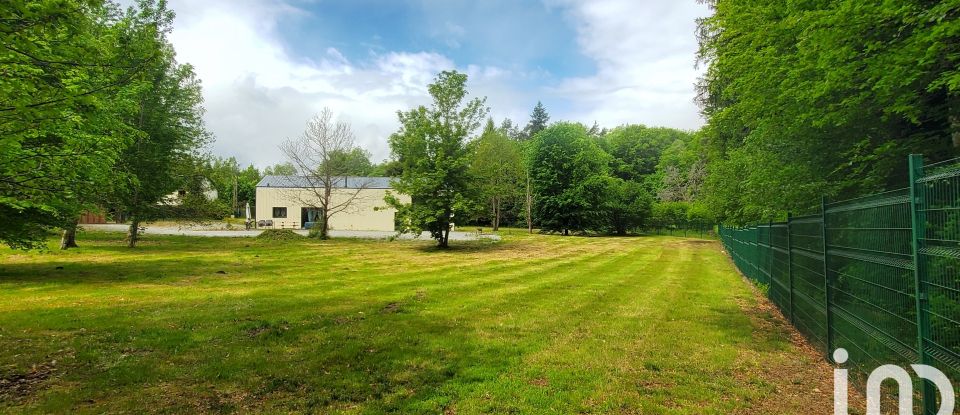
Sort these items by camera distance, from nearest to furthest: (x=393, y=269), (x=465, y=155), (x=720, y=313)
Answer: (x=720, y=313) < (x=393, y=269) < (x=465, y=155)

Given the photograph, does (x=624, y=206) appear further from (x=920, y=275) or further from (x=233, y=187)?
(x=233, y=187)

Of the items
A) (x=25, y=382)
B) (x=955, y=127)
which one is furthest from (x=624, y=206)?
(x=25, y=382)

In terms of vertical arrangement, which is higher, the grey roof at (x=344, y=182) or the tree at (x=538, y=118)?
the tree at (x=538, y=118)

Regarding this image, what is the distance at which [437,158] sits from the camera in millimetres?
23531

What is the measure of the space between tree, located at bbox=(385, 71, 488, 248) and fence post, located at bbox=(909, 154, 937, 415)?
792 inches

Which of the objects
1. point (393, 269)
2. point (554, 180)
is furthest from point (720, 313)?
point (554, 180)

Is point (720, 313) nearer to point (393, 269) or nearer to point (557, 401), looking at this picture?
point (557, 401)

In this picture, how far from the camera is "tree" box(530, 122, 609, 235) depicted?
4838cm

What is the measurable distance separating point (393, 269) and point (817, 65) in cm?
1270

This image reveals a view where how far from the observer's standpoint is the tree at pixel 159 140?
23.0m

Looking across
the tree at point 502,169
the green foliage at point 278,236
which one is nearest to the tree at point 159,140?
the green foliage at point 278,236

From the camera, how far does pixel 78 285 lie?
444 inches

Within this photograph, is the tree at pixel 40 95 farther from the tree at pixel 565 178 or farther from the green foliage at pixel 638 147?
the green foliage at pixel 638 147

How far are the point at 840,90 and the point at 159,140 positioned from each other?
28782mm
